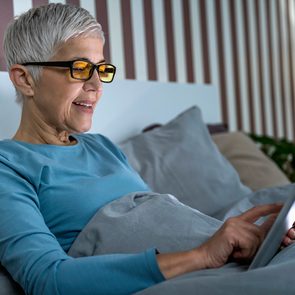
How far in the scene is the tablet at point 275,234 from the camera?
107 cm

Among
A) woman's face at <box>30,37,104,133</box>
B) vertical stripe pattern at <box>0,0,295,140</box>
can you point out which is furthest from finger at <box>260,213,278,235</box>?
vertical stripe pattern at <box>0,0,295,140</box>

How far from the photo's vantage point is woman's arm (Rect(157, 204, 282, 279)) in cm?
109

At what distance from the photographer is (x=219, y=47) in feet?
11.4

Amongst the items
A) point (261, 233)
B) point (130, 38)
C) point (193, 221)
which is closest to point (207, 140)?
point (130, 38)

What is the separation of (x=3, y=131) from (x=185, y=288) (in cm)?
→ 101

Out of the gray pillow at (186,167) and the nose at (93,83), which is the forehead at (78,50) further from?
the gray pillow at (186,167)

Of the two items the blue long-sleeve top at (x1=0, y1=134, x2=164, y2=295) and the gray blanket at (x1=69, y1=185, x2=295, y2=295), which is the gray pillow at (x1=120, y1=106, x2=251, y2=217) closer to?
the blue long-sleeve top at (x1=0, y1=134, x2=164, y2=295)

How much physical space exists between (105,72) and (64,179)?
11.7 inches

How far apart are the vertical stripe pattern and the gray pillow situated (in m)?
0.46

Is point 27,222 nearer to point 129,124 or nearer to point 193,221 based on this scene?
point 193,221

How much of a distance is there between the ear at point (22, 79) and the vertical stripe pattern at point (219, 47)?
42cm

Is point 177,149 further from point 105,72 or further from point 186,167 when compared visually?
point 105,72

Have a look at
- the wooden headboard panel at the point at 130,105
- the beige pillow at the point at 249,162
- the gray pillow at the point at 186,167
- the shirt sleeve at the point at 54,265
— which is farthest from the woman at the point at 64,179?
the beige pillow at the point at 249,162

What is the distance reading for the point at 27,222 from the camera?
3.87 ft
